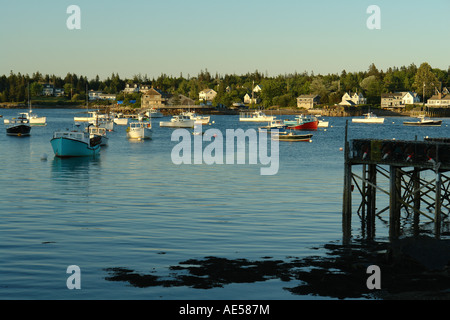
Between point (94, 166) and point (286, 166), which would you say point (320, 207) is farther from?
point (94, 166)

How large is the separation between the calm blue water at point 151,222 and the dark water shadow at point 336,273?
63 cm

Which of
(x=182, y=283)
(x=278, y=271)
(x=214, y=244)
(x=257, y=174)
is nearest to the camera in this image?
(x=182, y=283)

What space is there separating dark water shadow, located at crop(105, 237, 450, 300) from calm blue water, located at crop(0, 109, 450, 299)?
63 cm

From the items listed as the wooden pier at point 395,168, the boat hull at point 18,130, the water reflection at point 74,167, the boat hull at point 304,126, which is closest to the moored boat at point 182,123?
the boat hull at point 304,126

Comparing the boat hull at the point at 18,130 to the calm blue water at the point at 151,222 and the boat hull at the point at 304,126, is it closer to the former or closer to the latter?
the calm blue water at the point at 151,222

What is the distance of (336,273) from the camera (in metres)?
26.8

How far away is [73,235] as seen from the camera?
116 ft

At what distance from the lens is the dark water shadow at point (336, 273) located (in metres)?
24.3

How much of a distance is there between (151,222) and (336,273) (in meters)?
15.3

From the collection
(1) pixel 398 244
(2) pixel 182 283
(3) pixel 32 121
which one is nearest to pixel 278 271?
(2) pixel 182 283

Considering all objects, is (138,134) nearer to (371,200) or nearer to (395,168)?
(371,200)

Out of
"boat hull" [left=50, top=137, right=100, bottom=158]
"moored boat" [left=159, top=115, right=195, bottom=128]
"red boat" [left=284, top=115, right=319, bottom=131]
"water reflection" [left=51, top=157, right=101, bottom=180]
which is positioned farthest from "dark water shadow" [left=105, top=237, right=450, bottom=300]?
"moored boat" [left=159, top=115, right=195, bottom=128]

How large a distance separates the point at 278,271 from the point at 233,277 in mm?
2164

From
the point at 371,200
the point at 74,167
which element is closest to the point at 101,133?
the point at 74,167
